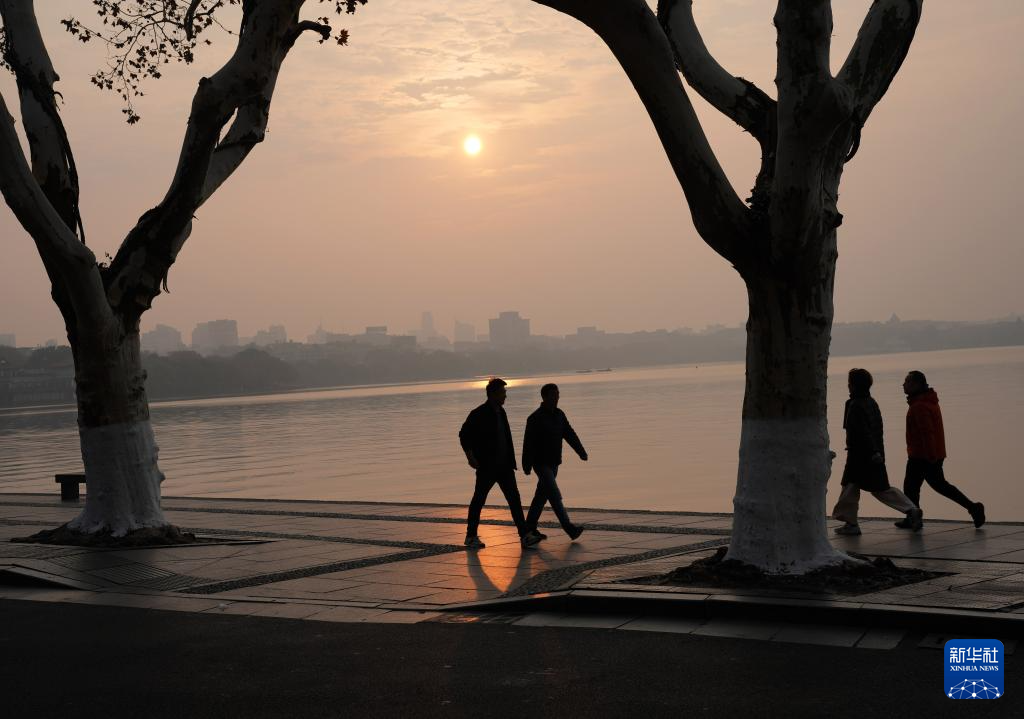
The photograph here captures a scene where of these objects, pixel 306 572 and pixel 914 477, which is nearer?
pixel 306 572

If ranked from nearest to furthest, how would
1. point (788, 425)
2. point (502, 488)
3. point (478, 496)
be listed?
point (788, 425) → point (502, 488) → point (478, 496)

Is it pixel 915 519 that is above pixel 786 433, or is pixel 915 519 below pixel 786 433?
below

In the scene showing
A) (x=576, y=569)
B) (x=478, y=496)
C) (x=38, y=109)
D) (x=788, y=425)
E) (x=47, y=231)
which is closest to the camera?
(x=788, y=425)

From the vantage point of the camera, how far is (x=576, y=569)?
11844 millimetres

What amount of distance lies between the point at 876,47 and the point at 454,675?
631cm

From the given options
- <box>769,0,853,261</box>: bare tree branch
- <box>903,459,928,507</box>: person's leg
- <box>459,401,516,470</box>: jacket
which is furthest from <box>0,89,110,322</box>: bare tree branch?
<box>903,459,928,507</box>: person's leg

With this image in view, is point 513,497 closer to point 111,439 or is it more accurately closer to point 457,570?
point 457,570

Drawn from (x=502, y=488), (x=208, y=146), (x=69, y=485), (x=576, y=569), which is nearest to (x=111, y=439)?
(x=208, y=146)

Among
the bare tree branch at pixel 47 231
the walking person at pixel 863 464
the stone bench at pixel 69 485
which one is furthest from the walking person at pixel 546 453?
the stone bench at pixel 69 485

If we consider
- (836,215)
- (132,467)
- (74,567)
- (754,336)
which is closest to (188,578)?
(74,567)

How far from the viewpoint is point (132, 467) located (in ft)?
50.3

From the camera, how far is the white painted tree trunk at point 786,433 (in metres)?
10.2

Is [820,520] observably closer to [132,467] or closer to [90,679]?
[90,679]

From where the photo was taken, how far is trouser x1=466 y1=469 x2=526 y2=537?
13.8 meters
